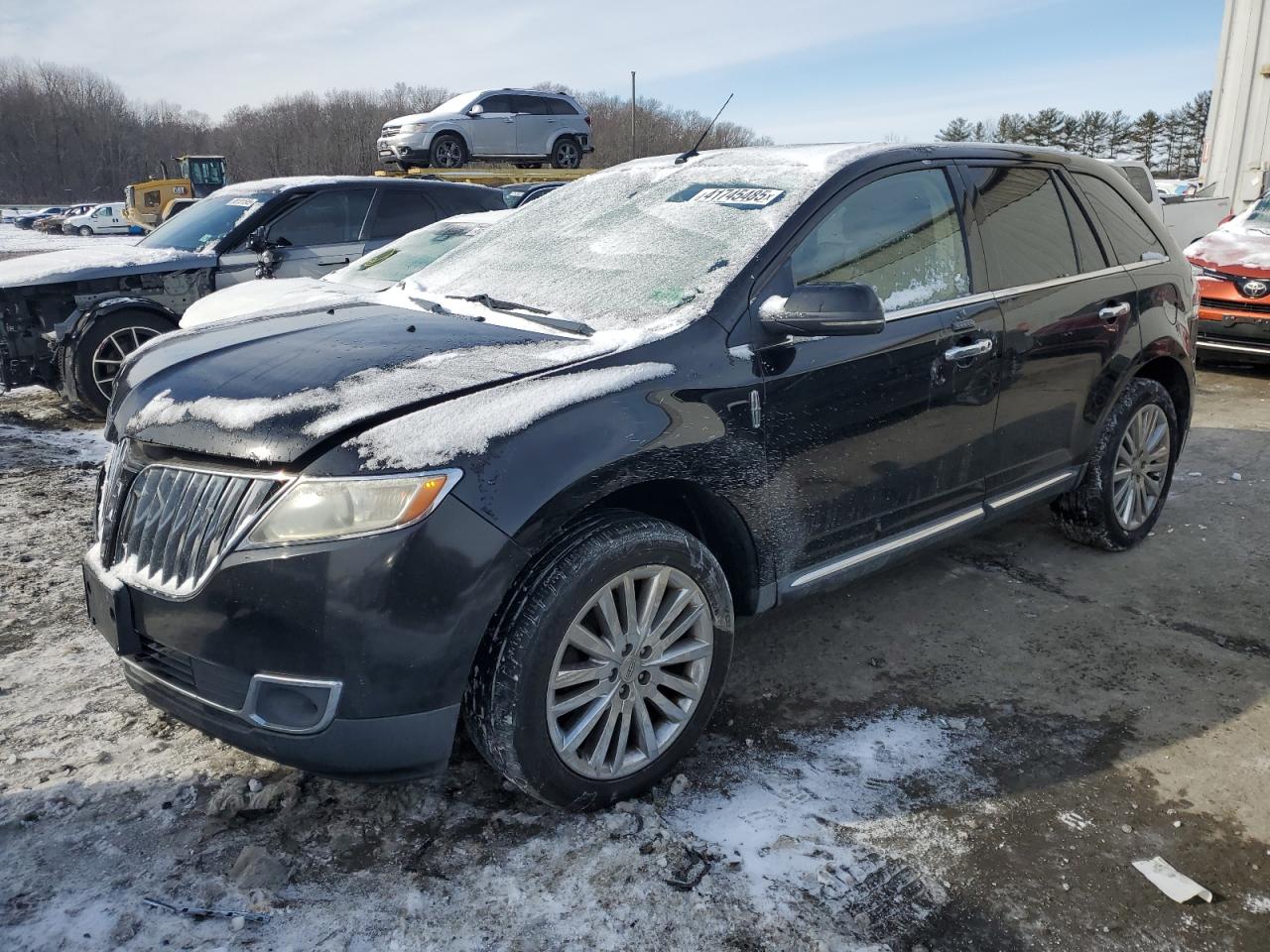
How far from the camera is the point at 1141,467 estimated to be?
4.45m

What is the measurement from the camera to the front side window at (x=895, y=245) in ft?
9.77

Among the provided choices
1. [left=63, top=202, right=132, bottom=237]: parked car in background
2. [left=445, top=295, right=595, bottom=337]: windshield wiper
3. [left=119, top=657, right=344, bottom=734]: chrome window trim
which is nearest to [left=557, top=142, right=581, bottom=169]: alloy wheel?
[left=445, top=295, right=595, bottom=337]: windshield wiper

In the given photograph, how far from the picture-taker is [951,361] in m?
3.23

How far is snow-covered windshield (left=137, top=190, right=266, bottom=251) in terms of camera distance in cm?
777

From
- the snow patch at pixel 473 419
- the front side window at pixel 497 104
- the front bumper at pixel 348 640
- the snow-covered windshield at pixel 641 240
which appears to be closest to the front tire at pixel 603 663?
the front bumper at pixel 348 640

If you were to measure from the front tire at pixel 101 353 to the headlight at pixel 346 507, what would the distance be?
5.48m

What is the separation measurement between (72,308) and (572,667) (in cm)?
635

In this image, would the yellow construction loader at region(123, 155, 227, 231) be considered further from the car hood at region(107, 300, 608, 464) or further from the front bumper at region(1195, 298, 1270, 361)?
the car hood at region(107, 300, 608, 464)

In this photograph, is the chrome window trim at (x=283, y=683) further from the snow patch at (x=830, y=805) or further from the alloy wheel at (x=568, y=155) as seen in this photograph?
the alloy wheel at (x=568, y=155)

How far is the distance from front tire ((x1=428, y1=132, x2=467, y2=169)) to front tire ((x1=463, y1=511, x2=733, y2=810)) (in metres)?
16.5

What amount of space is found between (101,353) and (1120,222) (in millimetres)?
6660

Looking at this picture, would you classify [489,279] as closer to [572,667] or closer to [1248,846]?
[572,667]

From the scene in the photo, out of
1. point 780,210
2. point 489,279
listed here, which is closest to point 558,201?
point 489,279

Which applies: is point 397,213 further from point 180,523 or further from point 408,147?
point 408,147
